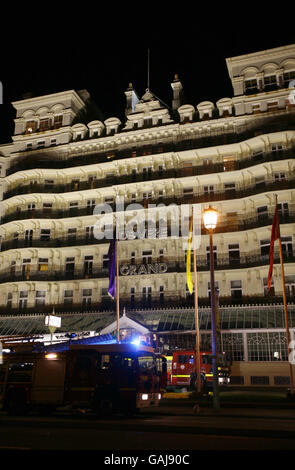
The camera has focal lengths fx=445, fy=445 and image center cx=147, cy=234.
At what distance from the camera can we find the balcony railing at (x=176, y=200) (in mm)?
37812

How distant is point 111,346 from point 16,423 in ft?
15.7

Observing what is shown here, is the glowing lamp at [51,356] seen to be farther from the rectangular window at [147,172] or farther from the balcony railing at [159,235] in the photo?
the rectangular window at [147,172]

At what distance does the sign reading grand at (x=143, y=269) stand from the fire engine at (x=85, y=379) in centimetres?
1948

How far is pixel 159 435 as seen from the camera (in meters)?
11.6

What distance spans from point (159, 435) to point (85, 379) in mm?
6986

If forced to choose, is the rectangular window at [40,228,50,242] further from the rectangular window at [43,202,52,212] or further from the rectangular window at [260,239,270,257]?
the rectangular window at [260,239,270,257]

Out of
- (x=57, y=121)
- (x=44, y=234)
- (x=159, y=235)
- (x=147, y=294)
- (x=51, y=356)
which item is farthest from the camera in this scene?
(x=57, y=121)

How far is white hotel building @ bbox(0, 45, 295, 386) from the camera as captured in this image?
118 feet

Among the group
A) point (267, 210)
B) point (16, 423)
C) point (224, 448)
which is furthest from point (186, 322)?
point (224, 448)

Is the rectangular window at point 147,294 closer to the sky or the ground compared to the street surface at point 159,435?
closer to the sky

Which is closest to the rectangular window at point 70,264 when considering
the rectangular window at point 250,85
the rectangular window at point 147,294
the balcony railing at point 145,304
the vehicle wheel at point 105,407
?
the balcony railing at point 145,304

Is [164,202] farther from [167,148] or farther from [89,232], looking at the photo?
[89,232]

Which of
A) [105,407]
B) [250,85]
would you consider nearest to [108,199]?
[250,85]
